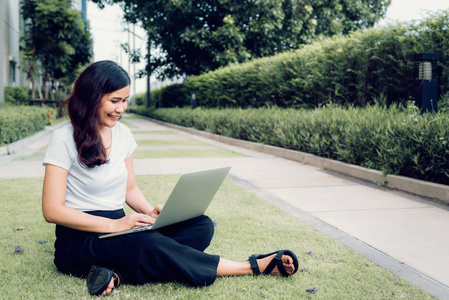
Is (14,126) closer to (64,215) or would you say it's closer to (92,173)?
(92,173)

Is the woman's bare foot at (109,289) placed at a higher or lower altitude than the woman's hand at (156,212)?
lower

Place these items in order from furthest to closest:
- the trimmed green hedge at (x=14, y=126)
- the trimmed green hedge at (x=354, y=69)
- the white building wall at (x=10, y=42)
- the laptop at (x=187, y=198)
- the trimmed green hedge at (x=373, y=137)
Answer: the white building wall at (x=10, y=42), the trimmed green hedge at (x=14, y=126), the trimmed green hedge at (x=354, y=69), the trimmed green hedge at (x=373, y=137), the laptop at (x=187, y=198)

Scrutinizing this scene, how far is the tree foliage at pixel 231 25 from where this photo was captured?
880 inches

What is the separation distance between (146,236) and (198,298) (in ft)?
1.45

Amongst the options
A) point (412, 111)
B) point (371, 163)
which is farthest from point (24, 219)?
point (412, 111)

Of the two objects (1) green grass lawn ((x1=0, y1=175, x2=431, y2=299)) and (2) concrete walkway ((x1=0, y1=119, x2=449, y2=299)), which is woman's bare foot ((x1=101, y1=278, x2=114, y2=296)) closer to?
(1) green grass lawn ((x1=0, y1=175, x2=431, y2=299))

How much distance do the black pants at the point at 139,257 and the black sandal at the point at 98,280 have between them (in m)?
0.06

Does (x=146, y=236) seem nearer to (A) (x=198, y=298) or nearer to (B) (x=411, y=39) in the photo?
(A) (x=198, y=298)

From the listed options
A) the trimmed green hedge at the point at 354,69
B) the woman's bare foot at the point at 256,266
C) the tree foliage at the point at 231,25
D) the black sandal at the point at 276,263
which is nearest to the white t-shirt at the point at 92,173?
the woman's bare foot at the point at 256,266

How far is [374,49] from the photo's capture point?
30.0 ft

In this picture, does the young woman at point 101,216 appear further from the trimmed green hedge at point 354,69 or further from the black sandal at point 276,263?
the trimmed green hedge at point 354,69

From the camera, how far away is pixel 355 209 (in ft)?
16.1

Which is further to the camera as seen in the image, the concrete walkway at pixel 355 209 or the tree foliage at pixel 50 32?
the tree foliage at pixel 50 32

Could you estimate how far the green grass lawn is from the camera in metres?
2.58
